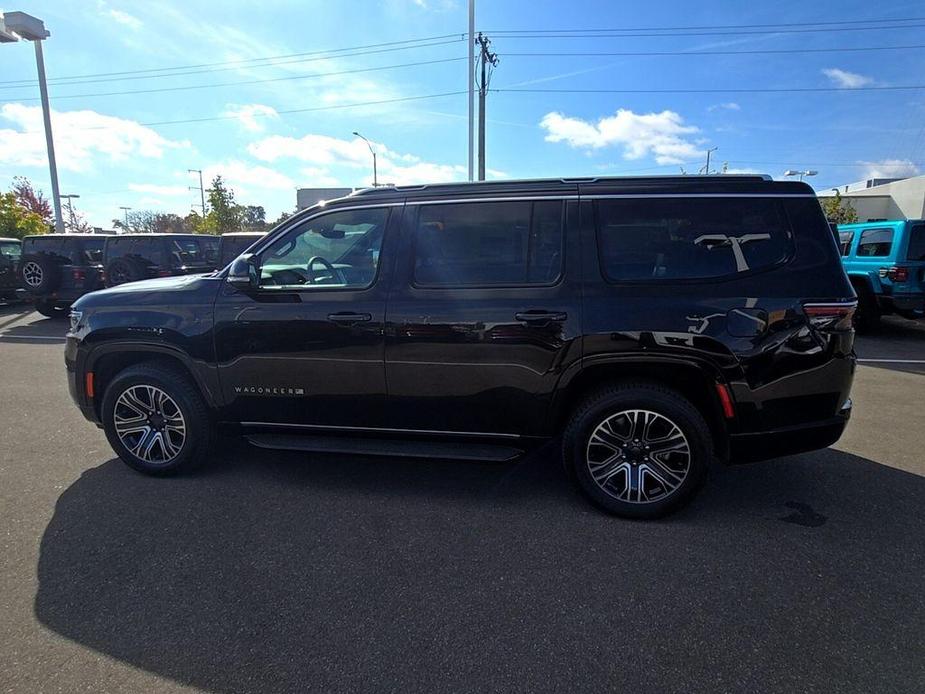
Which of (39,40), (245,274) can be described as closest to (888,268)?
(245,274)

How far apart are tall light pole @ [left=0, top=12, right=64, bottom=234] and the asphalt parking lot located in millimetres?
21893

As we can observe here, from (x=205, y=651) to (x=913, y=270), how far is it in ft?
Answer: 37.6

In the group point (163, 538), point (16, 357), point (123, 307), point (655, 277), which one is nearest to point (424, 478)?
point (163, 538)

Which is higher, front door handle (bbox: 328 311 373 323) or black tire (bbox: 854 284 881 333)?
front door handle (bbox: 328 311 373 323)

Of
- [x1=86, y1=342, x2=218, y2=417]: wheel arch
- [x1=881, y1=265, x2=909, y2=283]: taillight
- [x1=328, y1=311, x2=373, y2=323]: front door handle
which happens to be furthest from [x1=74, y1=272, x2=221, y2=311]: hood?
[x1=881, y1=265, x2=909, y2=283]: taillight

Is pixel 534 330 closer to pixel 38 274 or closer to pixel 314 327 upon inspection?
pixel 314 327

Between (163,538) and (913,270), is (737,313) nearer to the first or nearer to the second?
(163,538)

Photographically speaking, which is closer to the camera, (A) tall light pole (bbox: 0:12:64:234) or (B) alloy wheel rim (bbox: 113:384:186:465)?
(B) alloy wheel rim (bbox: 113:384:186:465)

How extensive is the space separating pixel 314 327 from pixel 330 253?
0.61 metres

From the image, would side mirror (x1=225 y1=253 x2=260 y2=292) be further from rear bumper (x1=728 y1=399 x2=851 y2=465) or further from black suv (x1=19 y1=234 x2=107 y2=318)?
black suv (x1=19 y1=234 x2=107 y2=318)

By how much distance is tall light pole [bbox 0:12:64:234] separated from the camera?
18.4 metres

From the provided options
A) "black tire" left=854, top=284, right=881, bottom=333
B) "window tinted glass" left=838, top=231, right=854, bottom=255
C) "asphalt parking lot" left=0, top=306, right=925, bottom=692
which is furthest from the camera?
"window tinted glass" left=838, top=231, right=854, bottom=255

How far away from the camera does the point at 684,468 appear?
127 inches

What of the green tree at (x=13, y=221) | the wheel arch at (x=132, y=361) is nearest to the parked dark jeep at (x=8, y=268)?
the green tree at (x=13, y=221)
